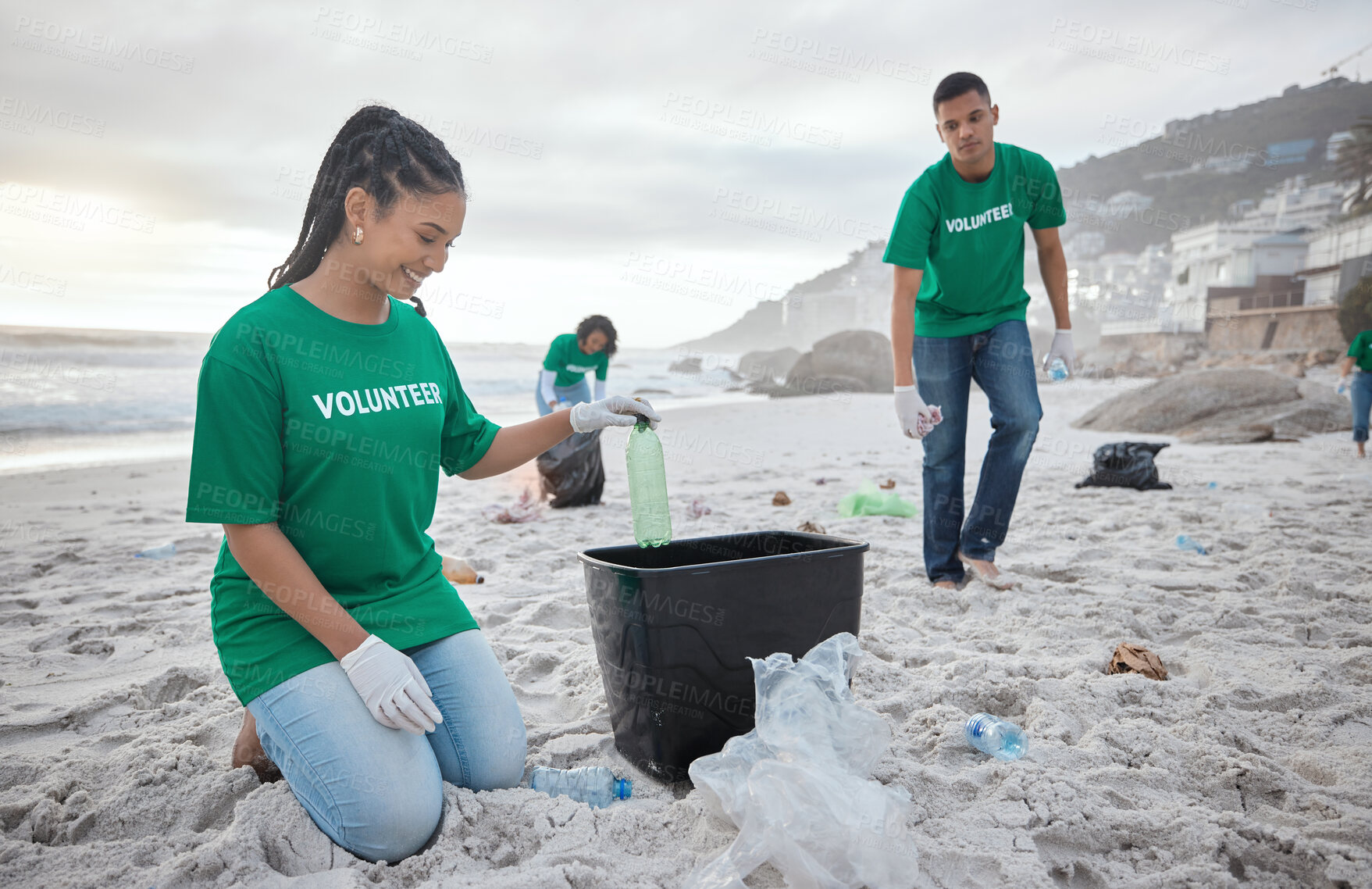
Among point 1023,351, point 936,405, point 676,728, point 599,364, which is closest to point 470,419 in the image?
point 676,728

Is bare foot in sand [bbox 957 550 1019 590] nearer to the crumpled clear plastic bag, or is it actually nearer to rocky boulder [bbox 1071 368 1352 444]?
the crumpled clear plastic bag

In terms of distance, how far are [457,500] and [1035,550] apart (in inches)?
163

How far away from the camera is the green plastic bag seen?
490 cm

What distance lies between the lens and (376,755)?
1.65 metres

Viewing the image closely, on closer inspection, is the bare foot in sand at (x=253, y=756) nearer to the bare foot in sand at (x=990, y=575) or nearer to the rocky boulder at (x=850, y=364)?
the bare foot in sand at (x=990, y=575)

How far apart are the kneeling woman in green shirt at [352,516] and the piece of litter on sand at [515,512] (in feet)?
9.62

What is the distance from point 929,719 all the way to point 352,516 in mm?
1609

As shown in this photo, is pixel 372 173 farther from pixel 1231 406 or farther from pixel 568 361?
pixel 1231 406

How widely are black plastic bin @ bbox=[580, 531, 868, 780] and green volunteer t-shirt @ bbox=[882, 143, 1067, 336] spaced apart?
5.73 ft

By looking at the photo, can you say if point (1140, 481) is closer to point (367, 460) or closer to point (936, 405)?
point (936, 405)

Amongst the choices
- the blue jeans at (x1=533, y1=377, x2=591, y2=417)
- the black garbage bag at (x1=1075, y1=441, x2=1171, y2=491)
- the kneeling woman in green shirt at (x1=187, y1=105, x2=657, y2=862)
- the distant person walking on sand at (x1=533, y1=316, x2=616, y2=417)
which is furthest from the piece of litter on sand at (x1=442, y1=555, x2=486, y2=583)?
the black garbage bag at (x1=1075, y1=441, x2=1171, y2=491)

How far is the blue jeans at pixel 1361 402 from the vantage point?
24.3 ft

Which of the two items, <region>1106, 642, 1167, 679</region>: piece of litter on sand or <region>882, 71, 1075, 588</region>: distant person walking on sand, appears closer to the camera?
<region>1106, 642, 1167, 679</region>: piece of litter on sand

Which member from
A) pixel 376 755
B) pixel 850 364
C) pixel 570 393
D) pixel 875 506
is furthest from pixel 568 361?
pixel 850 364
